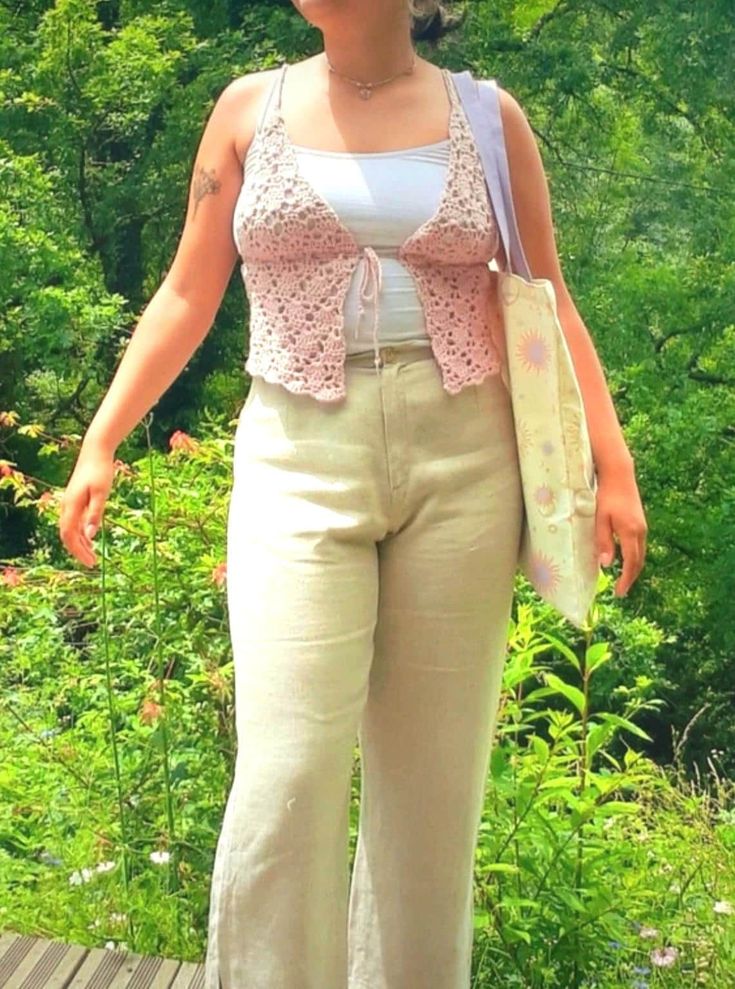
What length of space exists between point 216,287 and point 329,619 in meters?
0.44

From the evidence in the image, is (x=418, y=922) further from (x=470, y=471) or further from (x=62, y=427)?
(x=62, y=427)

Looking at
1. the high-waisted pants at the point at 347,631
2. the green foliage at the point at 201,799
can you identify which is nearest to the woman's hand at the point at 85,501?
the high-waisted pants at the point at 347,631

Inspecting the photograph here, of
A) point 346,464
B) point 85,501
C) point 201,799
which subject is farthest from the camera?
point 201,799

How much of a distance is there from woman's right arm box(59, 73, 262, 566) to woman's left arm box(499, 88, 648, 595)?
327mm

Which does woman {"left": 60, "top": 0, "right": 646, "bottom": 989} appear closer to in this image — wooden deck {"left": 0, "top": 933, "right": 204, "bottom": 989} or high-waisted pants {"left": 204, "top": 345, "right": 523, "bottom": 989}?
high-waisted pants {"left": 204, "top": 345, "right": 523, "bottom": 989}

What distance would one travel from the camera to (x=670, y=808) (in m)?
2.87

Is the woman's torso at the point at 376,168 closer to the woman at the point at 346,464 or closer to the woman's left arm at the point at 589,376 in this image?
the woman at the point at 346,464

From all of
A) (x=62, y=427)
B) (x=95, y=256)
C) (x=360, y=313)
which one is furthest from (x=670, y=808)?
(x=95, y=256)

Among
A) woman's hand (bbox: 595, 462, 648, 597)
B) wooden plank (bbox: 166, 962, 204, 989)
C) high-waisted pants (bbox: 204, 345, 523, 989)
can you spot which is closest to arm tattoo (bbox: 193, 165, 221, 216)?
high-waisted pants (bbox: 204, 345, 523, 989)

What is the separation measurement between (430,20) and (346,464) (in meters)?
0.61

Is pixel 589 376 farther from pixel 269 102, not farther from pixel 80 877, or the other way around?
pixel 80 877

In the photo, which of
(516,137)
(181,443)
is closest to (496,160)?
(516,137)

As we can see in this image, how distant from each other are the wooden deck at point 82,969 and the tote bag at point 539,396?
986mm

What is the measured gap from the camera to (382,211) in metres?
1.41
